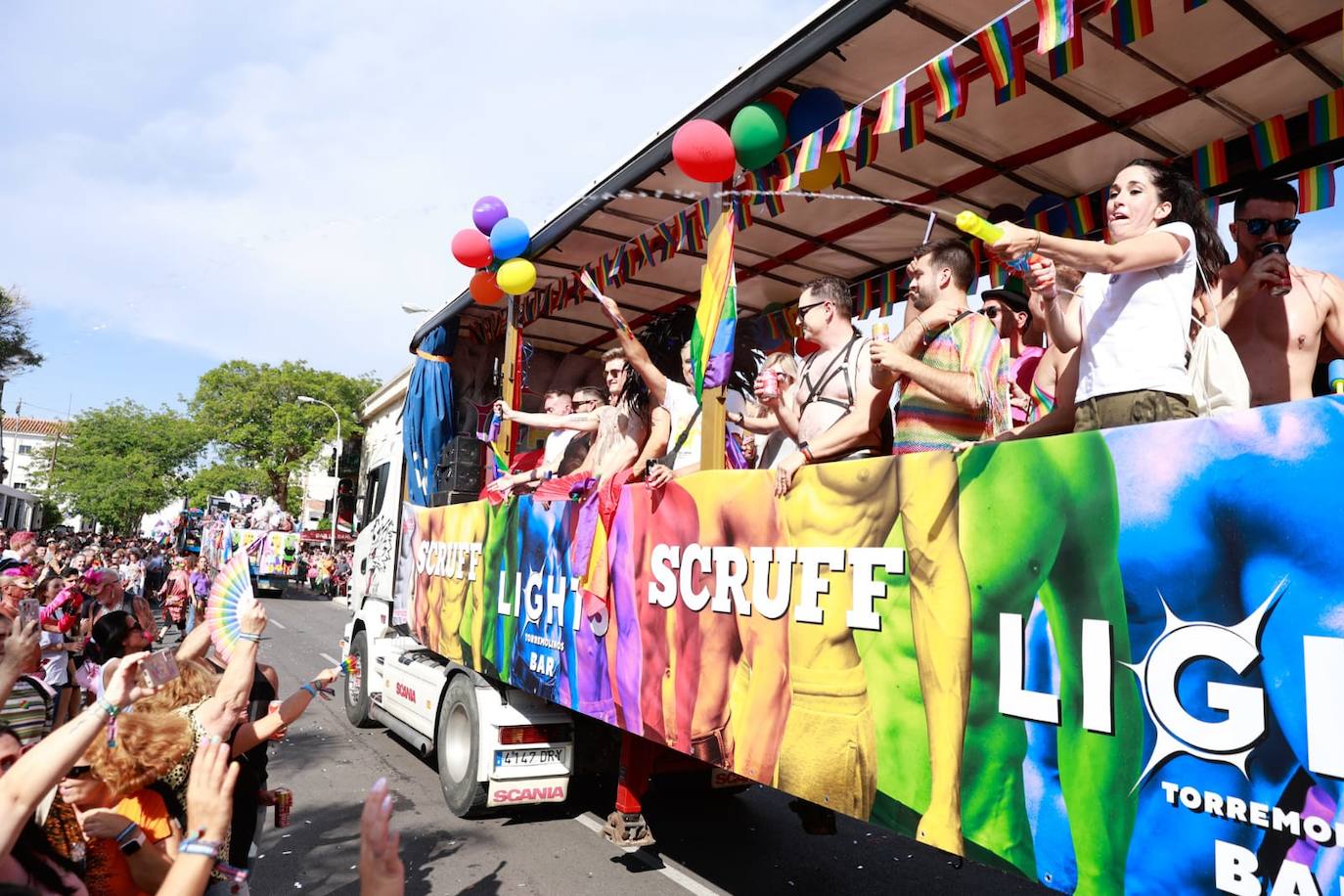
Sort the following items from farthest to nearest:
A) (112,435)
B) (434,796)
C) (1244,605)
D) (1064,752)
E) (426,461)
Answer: (112,435) < (426,461) < (434,796) < (1064,752) < (1244,605)

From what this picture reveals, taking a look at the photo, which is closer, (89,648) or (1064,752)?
(1064,752)

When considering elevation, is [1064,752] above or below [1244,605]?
below

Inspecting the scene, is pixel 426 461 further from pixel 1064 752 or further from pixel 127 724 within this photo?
pixel 1064 752

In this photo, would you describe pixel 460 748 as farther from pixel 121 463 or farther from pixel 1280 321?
pixel 121 463

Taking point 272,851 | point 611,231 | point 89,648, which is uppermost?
point 611,231

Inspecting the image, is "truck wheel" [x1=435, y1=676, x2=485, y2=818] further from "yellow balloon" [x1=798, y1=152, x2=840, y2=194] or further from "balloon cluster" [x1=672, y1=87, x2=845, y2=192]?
"yellow balloon" [x1=798, y1=152, x2=840, y2=194]

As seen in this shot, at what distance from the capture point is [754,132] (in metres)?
4.00

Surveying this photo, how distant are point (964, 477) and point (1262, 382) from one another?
1208 mm

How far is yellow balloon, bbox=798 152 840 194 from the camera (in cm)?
438

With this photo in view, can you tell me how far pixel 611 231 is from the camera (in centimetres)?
583

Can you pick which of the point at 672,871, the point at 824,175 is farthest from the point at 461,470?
the point at 824,175

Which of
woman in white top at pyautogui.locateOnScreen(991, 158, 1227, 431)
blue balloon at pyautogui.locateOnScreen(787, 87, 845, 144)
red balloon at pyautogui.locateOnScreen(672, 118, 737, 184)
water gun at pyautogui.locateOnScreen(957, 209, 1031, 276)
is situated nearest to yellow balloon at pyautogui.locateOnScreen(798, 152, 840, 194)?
blue balloon at pyautogui.locateOnScreen(787, 87, 845, 144)

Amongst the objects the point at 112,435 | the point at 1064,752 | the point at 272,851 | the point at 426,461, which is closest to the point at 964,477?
the point at 1064,752

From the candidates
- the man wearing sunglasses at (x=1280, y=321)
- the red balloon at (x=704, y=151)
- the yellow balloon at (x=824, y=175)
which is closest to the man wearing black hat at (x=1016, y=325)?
the yellow balloon at (x=824, y=175)
